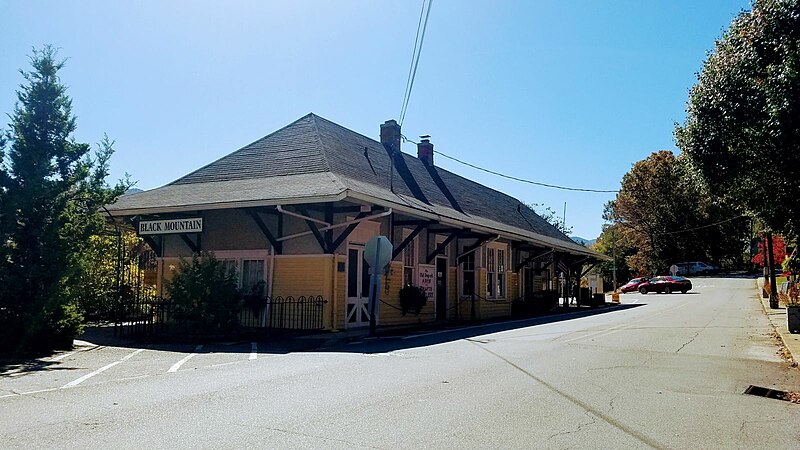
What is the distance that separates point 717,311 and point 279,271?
1917cm

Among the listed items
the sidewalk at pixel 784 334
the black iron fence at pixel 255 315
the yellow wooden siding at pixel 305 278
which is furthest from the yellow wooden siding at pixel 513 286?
the black iron fence at pixel 255 315

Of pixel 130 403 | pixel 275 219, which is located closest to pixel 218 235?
pixel 275 219

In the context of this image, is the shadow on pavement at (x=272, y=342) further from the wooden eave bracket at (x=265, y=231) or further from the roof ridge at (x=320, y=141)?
the roof ridge at (x=320, y=141)

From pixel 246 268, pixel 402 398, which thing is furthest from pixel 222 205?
pixel 402 398

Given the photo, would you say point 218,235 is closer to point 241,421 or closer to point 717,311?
point 241,421

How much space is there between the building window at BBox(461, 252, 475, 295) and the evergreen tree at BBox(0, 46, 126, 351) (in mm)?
14552

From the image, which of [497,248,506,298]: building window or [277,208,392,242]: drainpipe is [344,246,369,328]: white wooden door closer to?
[277,208,392,242]: drainpipe

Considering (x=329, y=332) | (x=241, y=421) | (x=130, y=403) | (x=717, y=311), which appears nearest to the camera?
(x=241, y=421)

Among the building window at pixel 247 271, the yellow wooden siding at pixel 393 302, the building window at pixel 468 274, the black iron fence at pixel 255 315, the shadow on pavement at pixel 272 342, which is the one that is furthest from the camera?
the building window at pixel 468 274

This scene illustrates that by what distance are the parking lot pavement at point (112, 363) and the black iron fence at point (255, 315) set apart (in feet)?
7.03

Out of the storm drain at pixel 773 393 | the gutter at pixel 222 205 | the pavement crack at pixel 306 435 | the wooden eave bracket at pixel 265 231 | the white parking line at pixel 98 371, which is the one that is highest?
the gutter at pixel 222 205

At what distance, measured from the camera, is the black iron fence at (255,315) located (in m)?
15.6

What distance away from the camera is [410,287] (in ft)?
66.0

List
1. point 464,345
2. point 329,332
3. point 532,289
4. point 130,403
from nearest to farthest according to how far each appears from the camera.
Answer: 1. point 130,403
2. point 464,345
3. point 329,332
4. point 532,289
